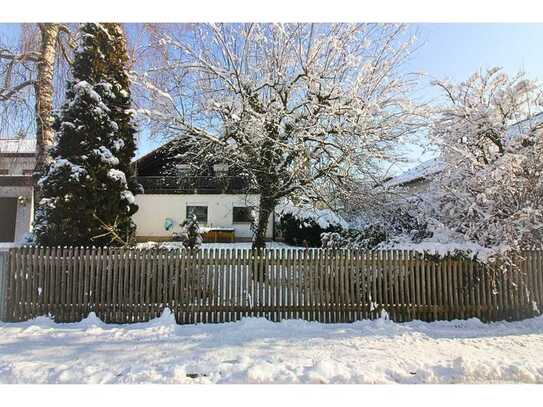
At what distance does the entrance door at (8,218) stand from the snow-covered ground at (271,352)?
14311mm

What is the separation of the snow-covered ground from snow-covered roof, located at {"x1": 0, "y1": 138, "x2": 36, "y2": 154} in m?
7.50

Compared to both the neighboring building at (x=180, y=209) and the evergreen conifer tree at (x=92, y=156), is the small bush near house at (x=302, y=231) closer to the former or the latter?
the neighboring building at (x=180, y=209)

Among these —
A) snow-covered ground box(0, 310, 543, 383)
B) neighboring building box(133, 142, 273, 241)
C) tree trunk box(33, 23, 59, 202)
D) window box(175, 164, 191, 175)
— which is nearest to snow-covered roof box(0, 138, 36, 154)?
tree trunk box(33, 23, 59, 202)

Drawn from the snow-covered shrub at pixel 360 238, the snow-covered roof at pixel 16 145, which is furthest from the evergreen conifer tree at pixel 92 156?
the snow-covered shrub at pixel 360 238

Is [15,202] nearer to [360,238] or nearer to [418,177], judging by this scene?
[360,238]

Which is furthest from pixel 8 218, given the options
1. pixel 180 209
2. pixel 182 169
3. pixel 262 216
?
pixel 262 216

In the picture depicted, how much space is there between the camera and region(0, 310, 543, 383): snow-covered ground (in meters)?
3.79

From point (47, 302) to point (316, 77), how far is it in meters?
6.28

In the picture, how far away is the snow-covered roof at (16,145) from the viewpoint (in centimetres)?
1068

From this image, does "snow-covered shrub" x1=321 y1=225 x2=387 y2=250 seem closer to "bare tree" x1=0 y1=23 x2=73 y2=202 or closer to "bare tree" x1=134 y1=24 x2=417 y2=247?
"bare tree" x1=134 y1=24 x2=417 y2=247

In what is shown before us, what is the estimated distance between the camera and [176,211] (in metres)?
19.7

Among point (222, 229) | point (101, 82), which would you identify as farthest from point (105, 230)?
point (222, 229)

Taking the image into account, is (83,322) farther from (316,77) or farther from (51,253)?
(316,77)

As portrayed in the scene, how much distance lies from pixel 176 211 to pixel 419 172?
48.7 feet
